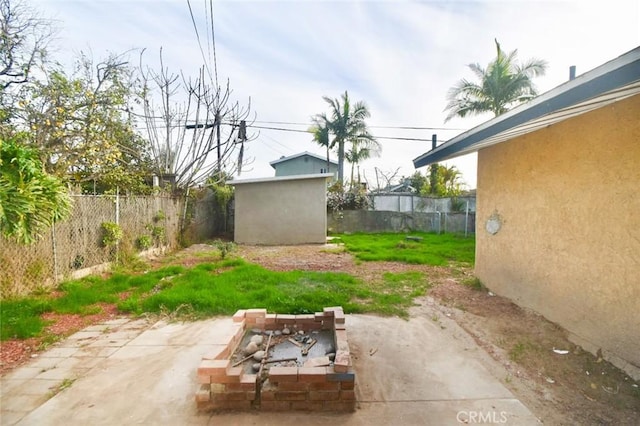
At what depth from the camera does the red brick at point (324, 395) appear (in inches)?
86.5

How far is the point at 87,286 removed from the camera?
518 cm

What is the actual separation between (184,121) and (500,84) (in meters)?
14.2

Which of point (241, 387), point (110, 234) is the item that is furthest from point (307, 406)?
point (110, 234)

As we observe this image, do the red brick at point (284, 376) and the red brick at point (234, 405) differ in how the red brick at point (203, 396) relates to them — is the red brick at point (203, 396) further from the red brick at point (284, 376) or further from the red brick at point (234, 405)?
the red brick at point (284, 376)

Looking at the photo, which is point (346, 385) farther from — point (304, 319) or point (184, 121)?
point (184, 121)

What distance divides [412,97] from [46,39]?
33.5ft

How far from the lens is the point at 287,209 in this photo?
11.4 metres

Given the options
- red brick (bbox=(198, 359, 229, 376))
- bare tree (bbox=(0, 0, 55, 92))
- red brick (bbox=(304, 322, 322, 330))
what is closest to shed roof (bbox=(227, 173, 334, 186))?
bare tree (bbox=(0, 0, 55, 92))

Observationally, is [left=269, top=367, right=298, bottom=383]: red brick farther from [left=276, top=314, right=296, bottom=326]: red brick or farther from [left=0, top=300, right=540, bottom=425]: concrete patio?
[left=276, top=314, right=296, bottom=326]: red brick

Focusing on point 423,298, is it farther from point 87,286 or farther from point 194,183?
point 194,183

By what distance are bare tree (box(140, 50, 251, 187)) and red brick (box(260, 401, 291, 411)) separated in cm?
980

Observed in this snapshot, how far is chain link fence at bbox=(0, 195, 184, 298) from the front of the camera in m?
4.37

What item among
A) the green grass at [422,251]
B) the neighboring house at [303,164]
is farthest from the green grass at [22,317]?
the neighboring house at [303,164]

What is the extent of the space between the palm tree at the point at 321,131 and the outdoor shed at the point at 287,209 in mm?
10773
